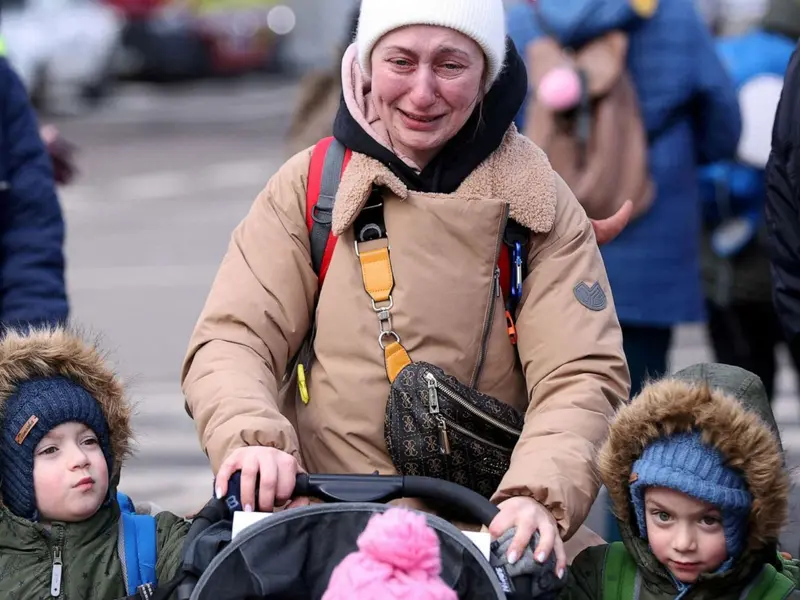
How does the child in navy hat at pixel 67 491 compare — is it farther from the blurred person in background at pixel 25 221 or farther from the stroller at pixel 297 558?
the blurred person in background at pixel 25 221

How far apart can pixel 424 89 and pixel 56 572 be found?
1280mm

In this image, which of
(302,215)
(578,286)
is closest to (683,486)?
(578,286)

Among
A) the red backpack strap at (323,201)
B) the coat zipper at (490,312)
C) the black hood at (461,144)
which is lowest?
the coat zipper at (490,312)

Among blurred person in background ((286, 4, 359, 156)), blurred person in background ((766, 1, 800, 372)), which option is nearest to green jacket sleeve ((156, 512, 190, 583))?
blurred person in background ((766, 1, 800, 372))

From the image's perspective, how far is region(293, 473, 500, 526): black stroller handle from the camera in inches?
128

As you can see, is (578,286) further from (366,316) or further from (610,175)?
(610,175)

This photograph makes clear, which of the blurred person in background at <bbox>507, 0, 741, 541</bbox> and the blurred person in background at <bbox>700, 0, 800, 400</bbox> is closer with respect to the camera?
the blurred person in background at <bbox>507, 0, 741, 541</bbox>

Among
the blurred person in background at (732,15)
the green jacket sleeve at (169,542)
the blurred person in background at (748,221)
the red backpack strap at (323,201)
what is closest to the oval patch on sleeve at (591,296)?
the red backpack strap at (323,201)

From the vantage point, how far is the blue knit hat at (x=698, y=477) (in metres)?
3.39

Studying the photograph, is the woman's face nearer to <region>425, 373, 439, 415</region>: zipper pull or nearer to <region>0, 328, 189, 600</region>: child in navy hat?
<region>425, 373, 439, 415</region>: zipper pull

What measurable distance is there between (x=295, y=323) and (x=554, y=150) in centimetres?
245

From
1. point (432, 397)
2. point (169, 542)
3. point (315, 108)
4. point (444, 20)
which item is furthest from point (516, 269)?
point (315, 108)

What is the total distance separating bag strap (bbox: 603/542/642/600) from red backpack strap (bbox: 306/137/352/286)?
0.86 meters

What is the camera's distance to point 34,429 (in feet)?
Result: 11.9
